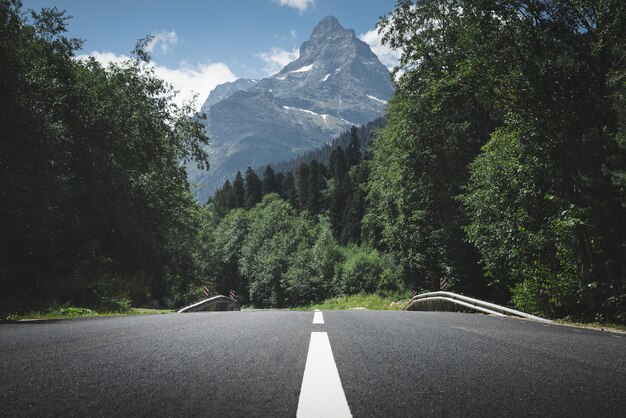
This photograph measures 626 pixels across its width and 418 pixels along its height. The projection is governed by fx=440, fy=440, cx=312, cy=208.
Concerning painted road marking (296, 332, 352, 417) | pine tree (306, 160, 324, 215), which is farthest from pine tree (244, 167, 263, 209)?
painted road marking (296, 332, 352, 417)

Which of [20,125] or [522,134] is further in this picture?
[20,125]

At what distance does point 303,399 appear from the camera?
7.30 ft

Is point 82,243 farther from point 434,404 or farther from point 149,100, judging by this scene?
point 434,404

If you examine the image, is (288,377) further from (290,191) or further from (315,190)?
(290,191)

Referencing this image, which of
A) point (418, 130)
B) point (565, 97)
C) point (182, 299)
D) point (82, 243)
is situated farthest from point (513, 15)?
A: point (182, 299)

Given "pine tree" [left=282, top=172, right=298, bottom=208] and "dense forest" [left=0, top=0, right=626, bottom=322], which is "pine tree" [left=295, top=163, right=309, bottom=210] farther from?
"dense forest" [left=0, top=0, right=626, bottom=322]

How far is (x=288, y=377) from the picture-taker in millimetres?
2750

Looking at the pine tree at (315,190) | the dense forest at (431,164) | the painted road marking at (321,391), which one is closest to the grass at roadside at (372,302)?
the dense forest at (431,164)

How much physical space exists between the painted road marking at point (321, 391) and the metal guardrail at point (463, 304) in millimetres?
8494

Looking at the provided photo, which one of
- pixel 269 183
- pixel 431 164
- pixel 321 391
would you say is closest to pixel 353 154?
pixel 269 183

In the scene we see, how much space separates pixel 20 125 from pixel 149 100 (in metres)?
12.6

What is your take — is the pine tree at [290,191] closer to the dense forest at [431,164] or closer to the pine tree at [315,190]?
the pine tree at [315,190]

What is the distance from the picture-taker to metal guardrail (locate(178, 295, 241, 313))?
18.5 meters

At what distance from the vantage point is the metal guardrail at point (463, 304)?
11395 mm
